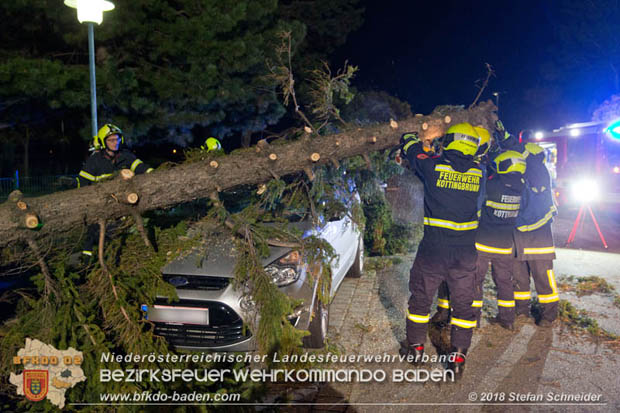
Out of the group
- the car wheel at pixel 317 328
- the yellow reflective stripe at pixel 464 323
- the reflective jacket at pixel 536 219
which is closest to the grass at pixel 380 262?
A: the reflective jacket at pixel 536 219

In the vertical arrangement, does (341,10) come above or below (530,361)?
above

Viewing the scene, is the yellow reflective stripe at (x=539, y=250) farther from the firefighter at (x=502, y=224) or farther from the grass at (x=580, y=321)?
the grass at (x=580, y=321)

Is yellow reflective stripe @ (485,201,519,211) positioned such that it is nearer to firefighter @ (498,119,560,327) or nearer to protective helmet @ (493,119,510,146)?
firefighter @ (498,119,560,327)

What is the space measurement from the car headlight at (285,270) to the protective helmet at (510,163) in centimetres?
238

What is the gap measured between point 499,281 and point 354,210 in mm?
1706

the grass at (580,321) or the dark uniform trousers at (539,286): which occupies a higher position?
the dark uniform trousers at (539,286)

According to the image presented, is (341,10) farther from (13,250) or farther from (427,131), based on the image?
(13,250)

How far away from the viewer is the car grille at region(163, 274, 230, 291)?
11.9 ft

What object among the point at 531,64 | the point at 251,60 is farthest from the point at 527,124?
the point at 251,60

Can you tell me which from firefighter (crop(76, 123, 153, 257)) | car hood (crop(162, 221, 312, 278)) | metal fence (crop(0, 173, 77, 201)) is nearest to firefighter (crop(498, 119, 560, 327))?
car hood (crop(162, 221, 312, 278))

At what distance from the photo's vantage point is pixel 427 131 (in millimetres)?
4984

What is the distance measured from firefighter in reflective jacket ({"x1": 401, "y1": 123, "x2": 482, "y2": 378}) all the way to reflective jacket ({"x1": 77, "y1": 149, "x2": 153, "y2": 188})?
2.83m

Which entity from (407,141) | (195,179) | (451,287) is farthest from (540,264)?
(195,179)

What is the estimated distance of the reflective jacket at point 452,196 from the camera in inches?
156
